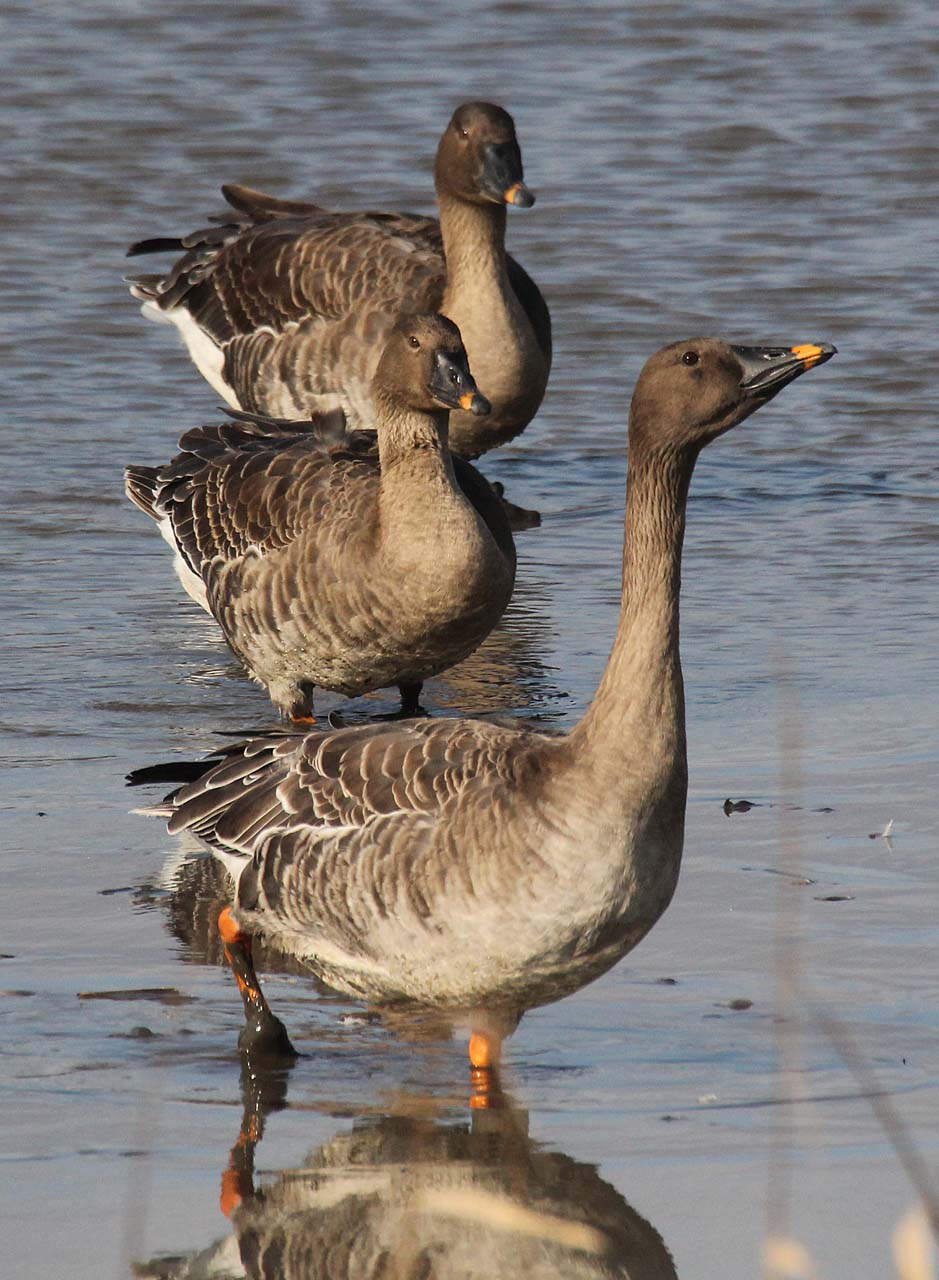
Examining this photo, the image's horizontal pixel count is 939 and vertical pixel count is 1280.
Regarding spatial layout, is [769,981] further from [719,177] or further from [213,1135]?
[719,177]

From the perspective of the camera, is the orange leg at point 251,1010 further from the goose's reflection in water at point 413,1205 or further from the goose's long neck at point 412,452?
the goose's long neck at point 412,452

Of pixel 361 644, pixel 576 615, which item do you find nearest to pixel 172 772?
pixel 361 644

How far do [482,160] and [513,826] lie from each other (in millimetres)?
6607

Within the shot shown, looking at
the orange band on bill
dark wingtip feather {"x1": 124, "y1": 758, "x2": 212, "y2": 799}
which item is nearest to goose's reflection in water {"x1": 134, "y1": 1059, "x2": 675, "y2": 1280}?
dark wingtip feather {"x1": 124, "y1": 758, "x2": 212, "y2": 799}

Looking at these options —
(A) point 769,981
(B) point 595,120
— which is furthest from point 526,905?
(B) point 595,120

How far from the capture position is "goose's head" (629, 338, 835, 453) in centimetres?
589

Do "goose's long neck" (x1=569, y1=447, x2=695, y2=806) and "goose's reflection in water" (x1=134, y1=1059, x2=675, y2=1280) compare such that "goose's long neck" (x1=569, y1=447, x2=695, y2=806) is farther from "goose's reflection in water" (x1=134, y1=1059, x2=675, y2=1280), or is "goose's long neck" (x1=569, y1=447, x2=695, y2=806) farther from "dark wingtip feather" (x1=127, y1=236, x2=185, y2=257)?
"dark wingtip feather" (x1=127, y1=236, x2=185, y2=257)

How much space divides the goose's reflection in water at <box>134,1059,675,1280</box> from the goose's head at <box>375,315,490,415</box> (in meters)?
3.23

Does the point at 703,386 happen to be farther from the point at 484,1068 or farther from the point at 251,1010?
the point at 251,1010

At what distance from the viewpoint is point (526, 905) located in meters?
5.60

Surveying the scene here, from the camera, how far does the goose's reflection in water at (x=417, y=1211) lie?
5.10 meters

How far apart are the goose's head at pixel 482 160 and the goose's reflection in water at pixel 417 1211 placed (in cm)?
668

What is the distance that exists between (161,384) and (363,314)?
280 cm

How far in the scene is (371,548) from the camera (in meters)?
8.50
